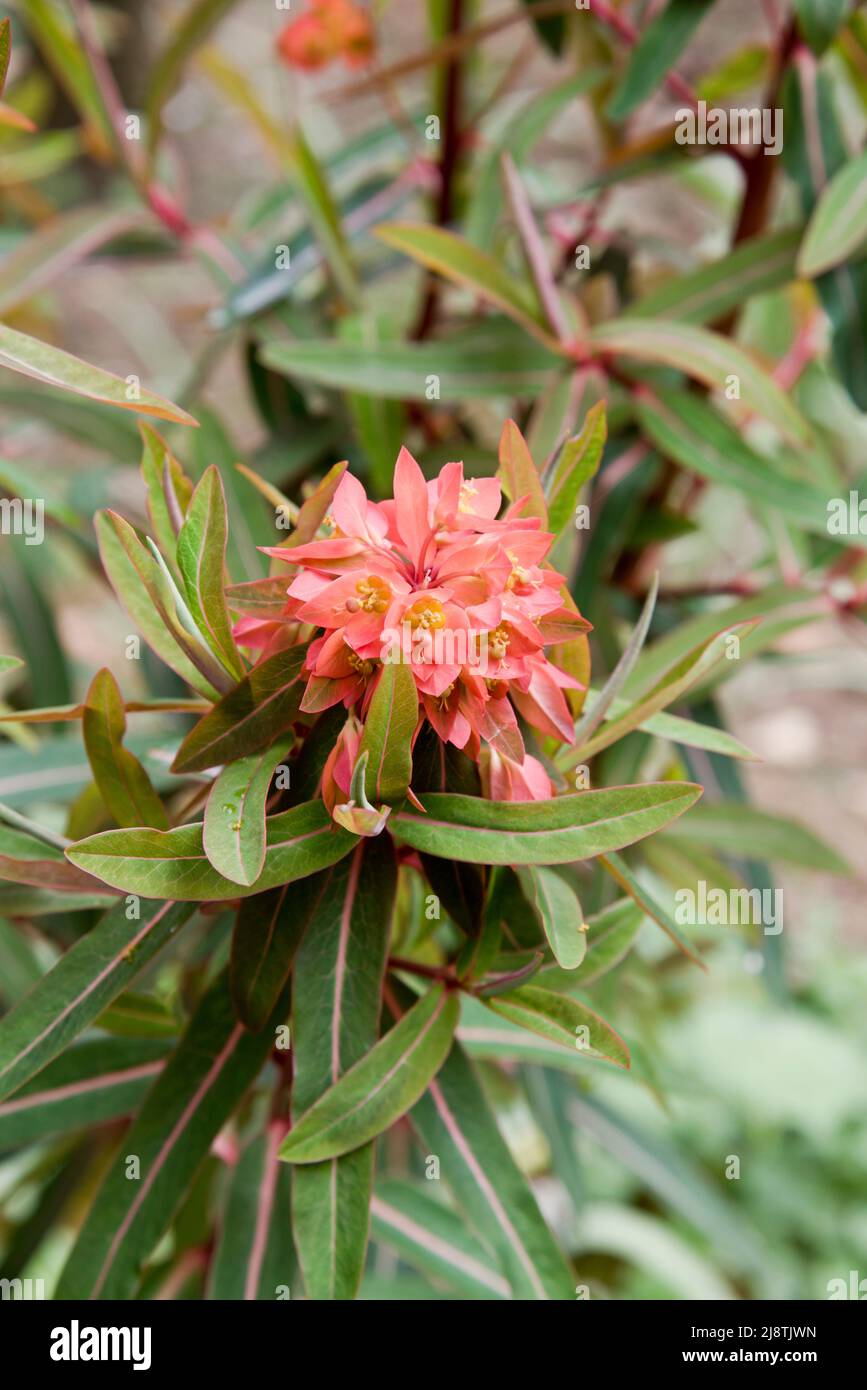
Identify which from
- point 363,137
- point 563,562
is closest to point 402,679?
point 563,562

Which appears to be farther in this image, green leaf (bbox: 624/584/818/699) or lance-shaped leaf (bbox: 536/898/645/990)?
green leaf (bbox: 624/584/818/699)

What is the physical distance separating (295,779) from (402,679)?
0.09m

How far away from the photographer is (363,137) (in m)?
0.97

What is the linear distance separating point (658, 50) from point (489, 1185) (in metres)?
0.69

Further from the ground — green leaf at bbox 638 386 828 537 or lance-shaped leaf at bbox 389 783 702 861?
green leaf at bbox 638 386 828 537

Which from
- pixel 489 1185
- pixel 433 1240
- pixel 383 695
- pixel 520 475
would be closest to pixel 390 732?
pixel 383 695

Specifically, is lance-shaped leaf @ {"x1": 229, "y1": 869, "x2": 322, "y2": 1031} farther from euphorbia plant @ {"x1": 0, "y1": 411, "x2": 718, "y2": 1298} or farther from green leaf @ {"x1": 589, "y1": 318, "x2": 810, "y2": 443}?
green leaf @ {"x1": 589, "y1": 318, "x2": 810, "y2": 443}

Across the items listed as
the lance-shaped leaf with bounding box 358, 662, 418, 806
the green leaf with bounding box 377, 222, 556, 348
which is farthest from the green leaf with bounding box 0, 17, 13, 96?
the green leaf with bounding box 377, 222, 556, 348

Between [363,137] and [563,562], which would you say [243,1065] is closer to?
[563,562]

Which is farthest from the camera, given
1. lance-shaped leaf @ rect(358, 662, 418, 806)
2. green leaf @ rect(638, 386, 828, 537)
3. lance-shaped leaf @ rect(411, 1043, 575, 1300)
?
green leaf @ rect(638, 386, 828, 537)

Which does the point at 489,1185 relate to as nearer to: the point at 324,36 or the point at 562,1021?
the point at 562,1021

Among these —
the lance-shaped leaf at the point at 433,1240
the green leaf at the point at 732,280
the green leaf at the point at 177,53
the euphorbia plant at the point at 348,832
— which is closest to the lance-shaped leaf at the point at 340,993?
the euphorbia plant at the point at 348,832

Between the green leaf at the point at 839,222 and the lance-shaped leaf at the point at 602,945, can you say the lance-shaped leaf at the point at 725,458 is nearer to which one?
the green leaf at the point at 839,222

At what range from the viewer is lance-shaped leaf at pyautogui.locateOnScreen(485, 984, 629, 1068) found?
0.38m
